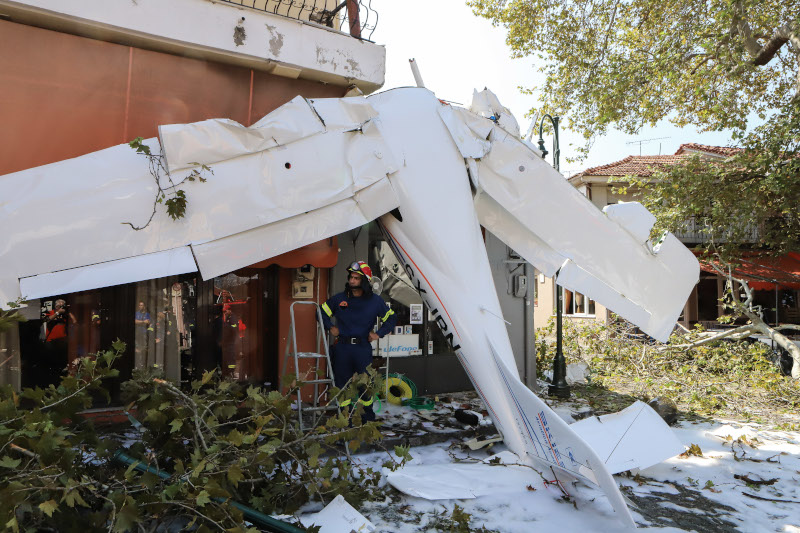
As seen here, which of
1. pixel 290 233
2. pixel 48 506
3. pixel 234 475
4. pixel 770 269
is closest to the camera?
pixel 48 506

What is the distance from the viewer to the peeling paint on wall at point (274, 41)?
→ 21.7 ft

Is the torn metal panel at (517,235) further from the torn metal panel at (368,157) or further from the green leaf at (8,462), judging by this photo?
the green leaf at (8,462)

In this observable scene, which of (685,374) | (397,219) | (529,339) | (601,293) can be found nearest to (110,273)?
(397,219)

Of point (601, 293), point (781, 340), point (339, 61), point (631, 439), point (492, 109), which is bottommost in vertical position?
point (631, 439)

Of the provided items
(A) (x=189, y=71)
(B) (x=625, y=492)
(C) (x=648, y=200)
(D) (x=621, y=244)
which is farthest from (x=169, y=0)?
(C) (x=648, y=200)

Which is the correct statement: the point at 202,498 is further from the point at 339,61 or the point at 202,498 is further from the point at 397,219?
the point at 339,61

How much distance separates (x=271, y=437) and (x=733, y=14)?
1121cm

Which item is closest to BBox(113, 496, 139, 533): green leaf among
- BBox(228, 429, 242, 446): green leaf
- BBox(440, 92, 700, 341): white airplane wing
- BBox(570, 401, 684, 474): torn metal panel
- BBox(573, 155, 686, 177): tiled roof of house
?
BBox(228, 429, 242, 446): green leaf

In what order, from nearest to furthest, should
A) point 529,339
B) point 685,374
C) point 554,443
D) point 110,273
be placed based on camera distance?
point 554,443
point 110,273
point 529,339
point 685,374

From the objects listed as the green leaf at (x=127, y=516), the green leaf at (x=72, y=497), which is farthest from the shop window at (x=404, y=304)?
the green leaf at (x=72, y=497)

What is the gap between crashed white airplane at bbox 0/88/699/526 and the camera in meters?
4.31

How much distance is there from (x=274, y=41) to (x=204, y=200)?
2884 millimetres

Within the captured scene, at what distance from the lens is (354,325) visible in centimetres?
592

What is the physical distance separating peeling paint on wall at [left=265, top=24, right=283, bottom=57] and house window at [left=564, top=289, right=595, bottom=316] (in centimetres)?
1647
